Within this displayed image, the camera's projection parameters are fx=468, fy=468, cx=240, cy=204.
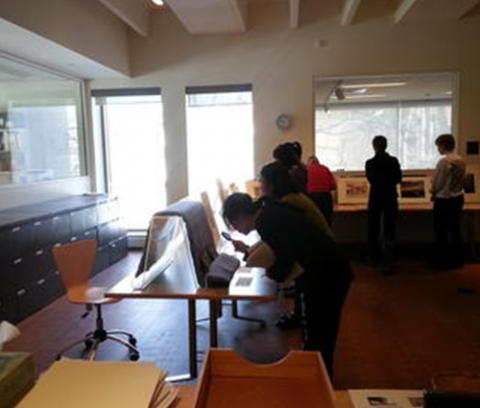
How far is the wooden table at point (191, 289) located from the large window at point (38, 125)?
3.05 m

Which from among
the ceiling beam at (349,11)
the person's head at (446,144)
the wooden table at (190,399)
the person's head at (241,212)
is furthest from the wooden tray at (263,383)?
the ceiling beam at (349,11)

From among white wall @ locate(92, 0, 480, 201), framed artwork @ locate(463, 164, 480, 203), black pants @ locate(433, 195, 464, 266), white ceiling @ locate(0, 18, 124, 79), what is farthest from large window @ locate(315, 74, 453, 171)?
white ceiling @ locate(0, 18, 124, 79)

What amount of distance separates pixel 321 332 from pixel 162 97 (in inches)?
207

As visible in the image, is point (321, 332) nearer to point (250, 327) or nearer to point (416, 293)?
point (250, 327)

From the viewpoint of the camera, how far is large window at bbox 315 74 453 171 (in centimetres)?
663

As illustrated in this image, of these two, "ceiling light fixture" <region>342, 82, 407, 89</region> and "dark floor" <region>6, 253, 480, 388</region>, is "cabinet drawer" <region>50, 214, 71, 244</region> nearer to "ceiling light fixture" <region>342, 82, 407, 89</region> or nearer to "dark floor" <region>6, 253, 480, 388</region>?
"dark floor" <region>6, 253, 480, 388</region>

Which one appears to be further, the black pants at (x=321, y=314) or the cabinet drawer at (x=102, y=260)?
the cabinet drawer at (x=102, y=260)

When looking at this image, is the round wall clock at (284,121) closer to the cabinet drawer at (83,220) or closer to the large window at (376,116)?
the large window at (376,116)

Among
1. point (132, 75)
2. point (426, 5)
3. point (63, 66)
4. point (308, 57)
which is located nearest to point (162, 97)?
point (132, 75)

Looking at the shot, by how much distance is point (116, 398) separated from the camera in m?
0.96

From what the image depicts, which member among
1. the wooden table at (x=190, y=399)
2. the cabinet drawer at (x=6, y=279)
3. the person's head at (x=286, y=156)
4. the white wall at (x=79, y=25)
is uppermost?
the white wall at (x=79, y=25)

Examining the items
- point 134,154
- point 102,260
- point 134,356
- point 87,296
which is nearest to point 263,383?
point 134,356

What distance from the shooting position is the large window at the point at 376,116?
21.7 feet

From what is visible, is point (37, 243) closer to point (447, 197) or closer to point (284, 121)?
point (284, 121)
